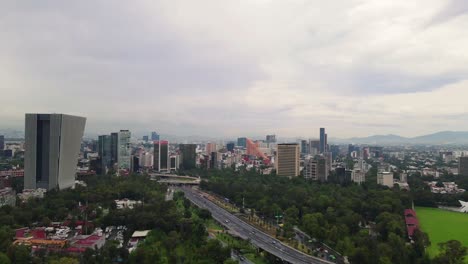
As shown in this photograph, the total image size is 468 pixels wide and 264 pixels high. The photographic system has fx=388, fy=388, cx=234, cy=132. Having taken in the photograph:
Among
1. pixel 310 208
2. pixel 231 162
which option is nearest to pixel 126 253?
pixel 310 208

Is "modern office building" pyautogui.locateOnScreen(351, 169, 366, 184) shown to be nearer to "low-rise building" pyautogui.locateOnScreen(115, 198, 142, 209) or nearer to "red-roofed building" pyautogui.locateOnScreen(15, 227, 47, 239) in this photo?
"low-rise building" pyautogui.locateOnScreen(115, 198, 142, 209)

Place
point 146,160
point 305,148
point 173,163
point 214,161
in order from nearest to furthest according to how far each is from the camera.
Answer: point 173,163 < point 214,161 < point 146,160 < point 305,148

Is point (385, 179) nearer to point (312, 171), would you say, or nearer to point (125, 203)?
point (312, 171)

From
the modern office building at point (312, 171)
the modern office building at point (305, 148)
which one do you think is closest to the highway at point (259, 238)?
the modern office building at point (312, 171)

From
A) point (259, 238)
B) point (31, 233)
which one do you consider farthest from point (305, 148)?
point (31, 233)

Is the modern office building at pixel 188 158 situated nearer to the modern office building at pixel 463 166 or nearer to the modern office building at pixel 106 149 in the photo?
the modern office building at pixel 106 149

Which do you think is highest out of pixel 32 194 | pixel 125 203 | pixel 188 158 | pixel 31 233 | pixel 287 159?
pixel 287 159
